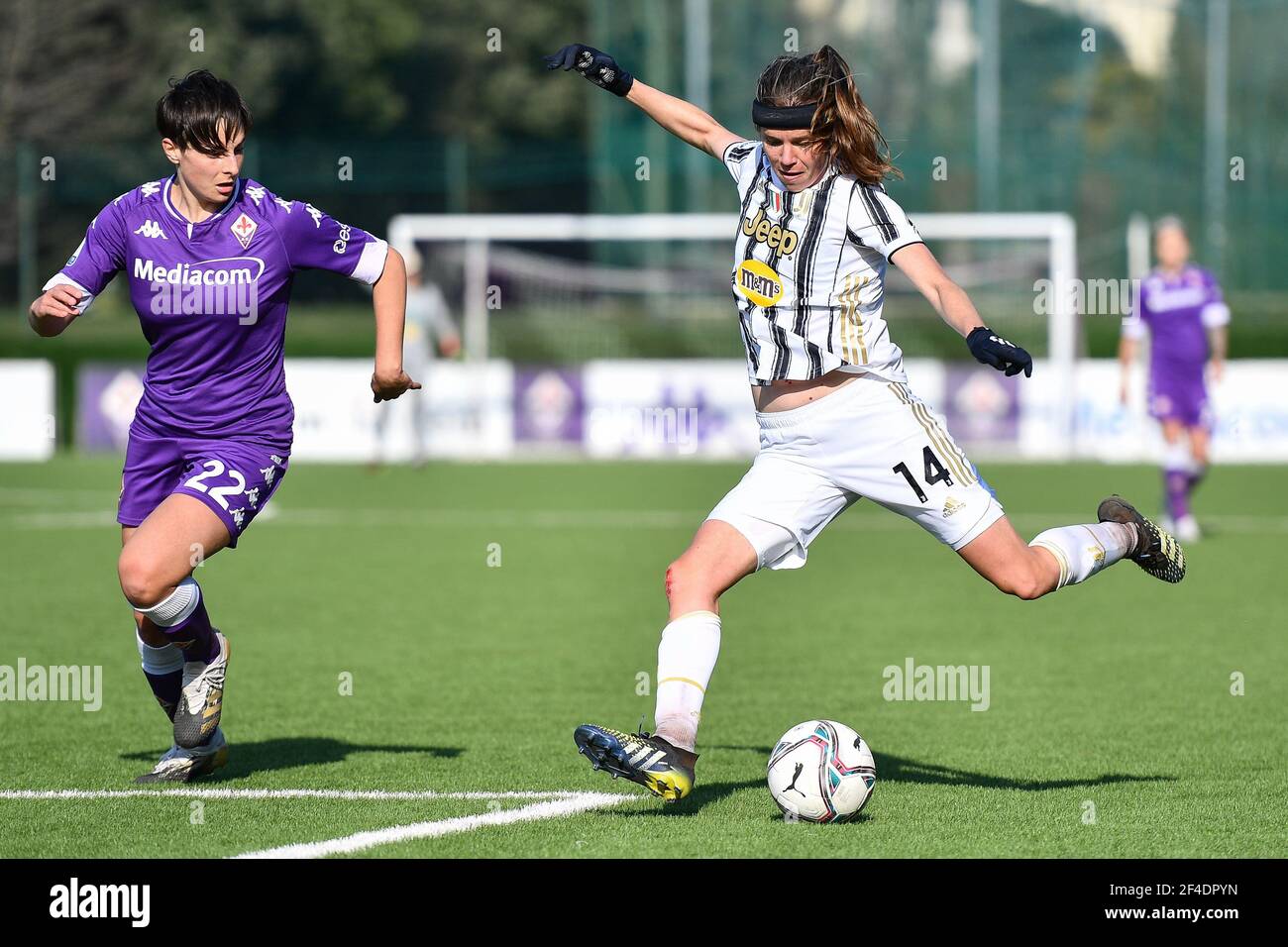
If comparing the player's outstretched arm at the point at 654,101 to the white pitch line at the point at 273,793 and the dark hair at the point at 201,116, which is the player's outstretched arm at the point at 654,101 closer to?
the dark hair at the point at 201,116

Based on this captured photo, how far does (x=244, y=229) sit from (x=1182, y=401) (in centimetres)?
1090

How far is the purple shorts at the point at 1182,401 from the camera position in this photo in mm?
15375

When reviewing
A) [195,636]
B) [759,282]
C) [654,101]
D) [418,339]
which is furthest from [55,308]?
[418,339]

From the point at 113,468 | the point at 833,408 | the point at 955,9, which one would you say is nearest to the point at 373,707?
the point at 833,408

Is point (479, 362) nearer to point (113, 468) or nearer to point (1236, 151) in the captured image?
point (113, 468)

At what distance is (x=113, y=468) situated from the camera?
21719 millimetres

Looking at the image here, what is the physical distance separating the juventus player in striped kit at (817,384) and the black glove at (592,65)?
2.27ft

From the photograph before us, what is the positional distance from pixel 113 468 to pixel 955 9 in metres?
15.9

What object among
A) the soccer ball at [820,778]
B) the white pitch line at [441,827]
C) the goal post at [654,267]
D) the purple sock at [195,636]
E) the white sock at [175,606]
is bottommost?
the white pitch line at [441,827]

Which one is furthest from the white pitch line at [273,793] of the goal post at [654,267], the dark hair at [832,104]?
the goal post at [654,267]

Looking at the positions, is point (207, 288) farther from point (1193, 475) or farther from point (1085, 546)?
point (1193, 475)

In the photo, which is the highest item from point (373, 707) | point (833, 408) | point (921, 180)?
point (921, 180)

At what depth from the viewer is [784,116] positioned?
5.46 meters

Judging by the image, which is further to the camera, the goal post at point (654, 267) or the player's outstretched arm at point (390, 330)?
the goal post at point (654, 267)
